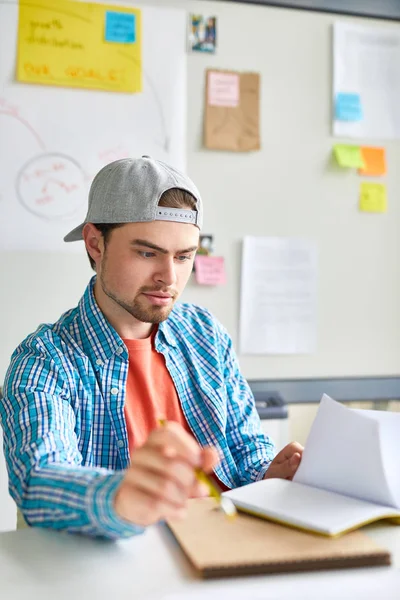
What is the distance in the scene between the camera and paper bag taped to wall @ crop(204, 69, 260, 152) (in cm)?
201

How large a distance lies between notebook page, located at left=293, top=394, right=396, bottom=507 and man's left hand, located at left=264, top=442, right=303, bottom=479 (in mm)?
137

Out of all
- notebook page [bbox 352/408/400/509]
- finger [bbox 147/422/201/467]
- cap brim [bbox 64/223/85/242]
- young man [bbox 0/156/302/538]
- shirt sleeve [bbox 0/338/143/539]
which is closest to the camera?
finger [bbox 147/422/201/467]

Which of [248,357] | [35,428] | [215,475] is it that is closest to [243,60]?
[248,357]

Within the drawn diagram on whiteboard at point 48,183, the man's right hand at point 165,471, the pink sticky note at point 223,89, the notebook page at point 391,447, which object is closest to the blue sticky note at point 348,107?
the pink sticky note at point 223,89

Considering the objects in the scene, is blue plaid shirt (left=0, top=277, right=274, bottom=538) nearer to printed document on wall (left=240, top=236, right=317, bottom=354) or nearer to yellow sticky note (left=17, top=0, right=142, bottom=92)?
printed document on wall (left=240, top=236, right=317, bottom=354)

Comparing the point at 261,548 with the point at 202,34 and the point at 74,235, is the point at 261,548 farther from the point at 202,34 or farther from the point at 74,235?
the point at 202,34

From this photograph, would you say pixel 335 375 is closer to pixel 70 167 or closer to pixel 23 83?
pixel 70 167

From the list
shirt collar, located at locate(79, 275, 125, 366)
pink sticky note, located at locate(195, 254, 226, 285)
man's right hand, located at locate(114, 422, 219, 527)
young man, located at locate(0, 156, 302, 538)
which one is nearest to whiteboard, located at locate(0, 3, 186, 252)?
pink sticky note, located at locate(195, 254, 226, 285)

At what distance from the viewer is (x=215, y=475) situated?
4.52 ft

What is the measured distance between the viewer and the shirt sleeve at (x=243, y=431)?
1.39 metres

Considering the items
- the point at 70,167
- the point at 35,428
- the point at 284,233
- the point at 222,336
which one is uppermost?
the point at 70,167

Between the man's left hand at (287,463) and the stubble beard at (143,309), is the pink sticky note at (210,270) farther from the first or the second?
the man's left hand at (287,463)

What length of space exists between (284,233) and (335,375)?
17.5 inches

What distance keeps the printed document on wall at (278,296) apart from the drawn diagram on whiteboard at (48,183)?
0.50m
